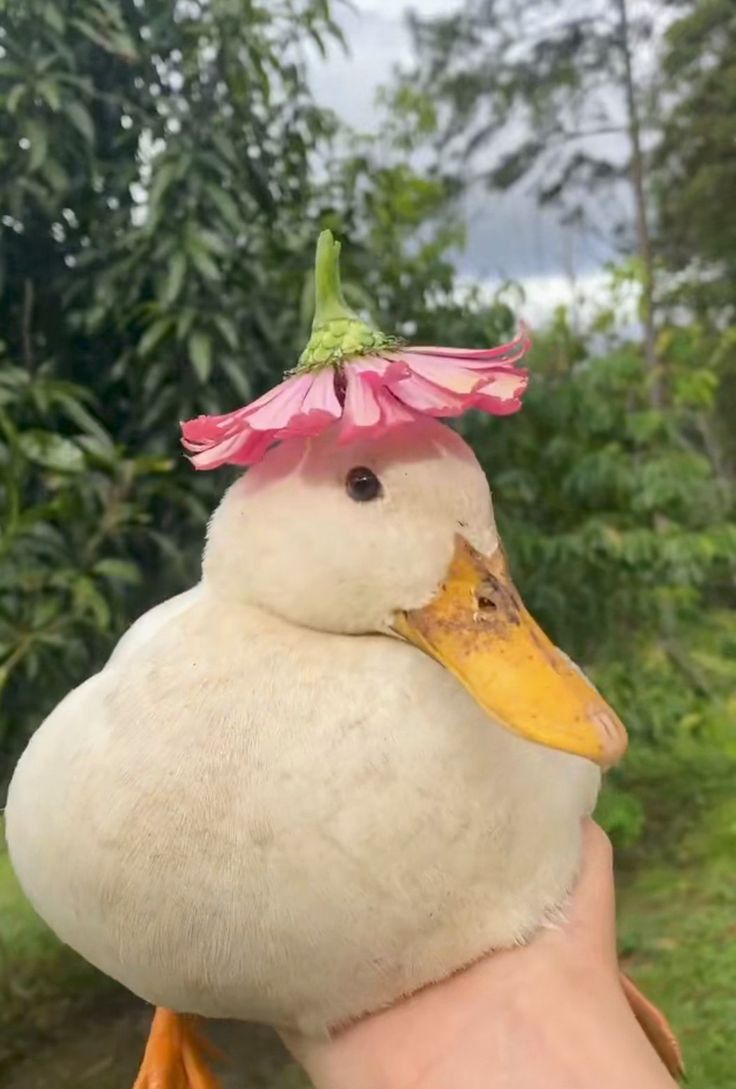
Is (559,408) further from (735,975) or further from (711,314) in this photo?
(735,975)

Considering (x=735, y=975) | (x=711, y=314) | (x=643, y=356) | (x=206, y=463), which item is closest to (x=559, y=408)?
(x=643, y=356)

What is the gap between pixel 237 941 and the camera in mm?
335

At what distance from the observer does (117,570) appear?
2.60 feet

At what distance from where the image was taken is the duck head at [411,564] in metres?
0.34

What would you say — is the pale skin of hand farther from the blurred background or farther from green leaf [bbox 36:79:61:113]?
green leaf [bbox 36:79:61:113]

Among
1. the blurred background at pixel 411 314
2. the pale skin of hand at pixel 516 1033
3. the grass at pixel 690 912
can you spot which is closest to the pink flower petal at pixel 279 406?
the pale skin of hand at pixel 516 1033

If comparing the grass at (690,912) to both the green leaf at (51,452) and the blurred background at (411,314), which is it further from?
the green leaf at (51,452)

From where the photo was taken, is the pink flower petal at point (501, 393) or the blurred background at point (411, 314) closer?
the pink flower petal at point (501, 393)

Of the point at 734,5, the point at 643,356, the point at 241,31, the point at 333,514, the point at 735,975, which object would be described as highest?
the point at 734,5

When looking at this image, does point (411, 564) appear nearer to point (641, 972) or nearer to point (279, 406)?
point (279, 406)

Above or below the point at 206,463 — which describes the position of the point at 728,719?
below

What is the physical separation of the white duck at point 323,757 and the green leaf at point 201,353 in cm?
48

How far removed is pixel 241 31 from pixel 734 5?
101 centimetres

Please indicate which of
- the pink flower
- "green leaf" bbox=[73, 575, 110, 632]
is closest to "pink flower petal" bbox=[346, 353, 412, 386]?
the pink flower
